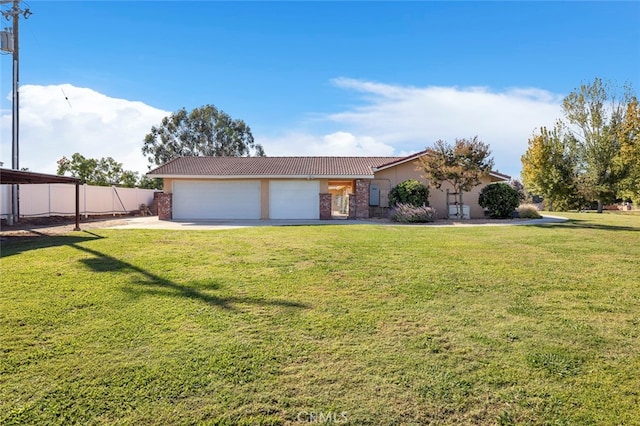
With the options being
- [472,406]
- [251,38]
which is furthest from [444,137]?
[472,406]

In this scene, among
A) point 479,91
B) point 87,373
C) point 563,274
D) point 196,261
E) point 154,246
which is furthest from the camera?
point 479,91

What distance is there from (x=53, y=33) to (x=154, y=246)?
7969 mm

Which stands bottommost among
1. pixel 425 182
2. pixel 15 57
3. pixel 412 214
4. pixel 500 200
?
pixel 412 214

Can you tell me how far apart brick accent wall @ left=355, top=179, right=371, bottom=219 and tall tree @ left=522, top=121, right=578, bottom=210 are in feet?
67.2

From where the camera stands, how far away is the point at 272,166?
22.2 metres

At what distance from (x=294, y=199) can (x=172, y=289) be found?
1538 centimetres

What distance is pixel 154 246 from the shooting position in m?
8.94

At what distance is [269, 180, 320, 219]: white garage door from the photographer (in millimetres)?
20594

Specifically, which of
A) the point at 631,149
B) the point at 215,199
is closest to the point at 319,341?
the point at 215,199

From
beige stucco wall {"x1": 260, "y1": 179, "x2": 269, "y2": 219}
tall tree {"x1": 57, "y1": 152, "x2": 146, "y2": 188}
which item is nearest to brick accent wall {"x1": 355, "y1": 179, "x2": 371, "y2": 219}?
beige stucco wall {"x1": 260, "y1": 179, "x2": 269, "y2": 219}

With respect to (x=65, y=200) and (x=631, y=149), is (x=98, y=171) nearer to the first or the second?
(x=65, y=200)

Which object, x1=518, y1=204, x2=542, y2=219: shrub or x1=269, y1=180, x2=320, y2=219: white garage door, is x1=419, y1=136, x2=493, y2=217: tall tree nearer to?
x1=518, y1=204, x2=542, y2=219: shrub

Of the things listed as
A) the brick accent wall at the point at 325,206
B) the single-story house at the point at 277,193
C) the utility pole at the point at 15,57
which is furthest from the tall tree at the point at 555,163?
the utility pole at the point at 15,57

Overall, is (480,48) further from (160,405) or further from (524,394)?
(160,405)
